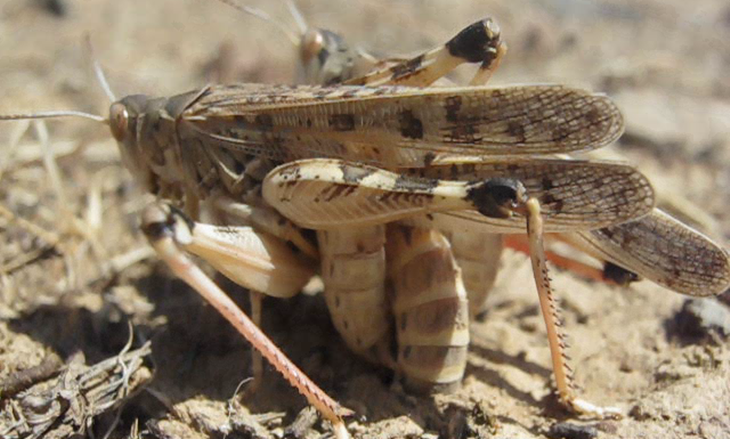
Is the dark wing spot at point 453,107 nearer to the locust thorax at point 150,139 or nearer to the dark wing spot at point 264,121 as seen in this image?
the dark wing spot at point 264,121

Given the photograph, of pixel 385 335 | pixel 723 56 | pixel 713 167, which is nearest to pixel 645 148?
pixel 713 167

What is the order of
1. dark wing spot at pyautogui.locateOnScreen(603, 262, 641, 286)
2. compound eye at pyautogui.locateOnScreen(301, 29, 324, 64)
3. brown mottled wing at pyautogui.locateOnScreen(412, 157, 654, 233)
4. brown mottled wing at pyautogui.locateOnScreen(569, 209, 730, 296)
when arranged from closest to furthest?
brown mottled wing at pyautogui.locateOnScreen(412, 157, 654, 233)
brown mottled wing at pyautogui.locateOnScreen(569, 209, 730, 296)
dark wing spot at pyautogui.locateOnScreen(603, 262, 641, 286)
compound eye at pyautogui.locateOnScreen(301, 29, 324, 64)

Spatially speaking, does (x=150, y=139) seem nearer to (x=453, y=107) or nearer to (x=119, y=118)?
(x=119, y=118)

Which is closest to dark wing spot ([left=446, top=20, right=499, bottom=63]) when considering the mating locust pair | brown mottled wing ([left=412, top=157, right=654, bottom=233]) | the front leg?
the mating locust pair

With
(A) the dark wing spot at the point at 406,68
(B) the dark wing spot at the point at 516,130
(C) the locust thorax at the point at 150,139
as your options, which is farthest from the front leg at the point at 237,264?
(B) the dark wing spot at the point at 516,130

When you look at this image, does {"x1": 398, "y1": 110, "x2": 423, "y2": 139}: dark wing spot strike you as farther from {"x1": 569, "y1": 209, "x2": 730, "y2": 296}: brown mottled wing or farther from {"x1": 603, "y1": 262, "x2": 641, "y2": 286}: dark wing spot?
{"x1": 603, "y1": 262, "x2": 641, "y2": 286}: dark wing spot

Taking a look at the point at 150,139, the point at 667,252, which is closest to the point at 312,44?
the point at 150,139
